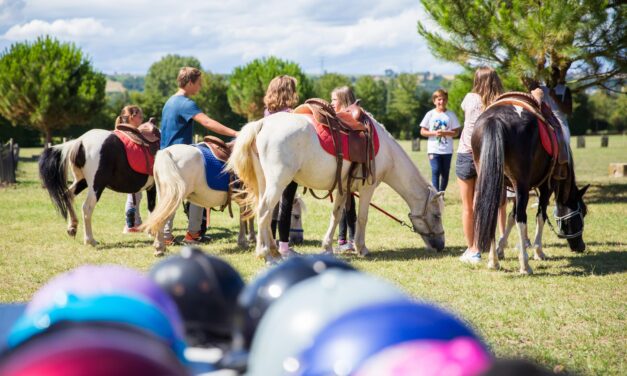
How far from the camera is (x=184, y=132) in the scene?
848 centimetres

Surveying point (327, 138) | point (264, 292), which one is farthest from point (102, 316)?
point (327, 138)

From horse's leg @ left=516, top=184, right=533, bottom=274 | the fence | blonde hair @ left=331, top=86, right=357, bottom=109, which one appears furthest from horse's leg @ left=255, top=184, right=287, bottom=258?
the fence

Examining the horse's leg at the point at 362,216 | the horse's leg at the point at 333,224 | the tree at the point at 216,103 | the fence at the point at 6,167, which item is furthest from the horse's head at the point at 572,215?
the tree at the point at 216,103

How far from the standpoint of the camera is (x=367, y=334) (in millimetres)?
1028

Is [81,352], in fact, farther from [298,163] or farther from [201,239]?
[201,239]

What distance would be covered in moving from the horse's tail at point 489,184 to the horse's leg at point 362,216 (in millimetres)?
1878

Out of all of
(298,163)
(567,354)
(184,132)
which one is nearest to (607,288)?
(567,354)

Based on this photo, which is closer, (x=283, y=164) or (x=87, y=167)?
(x=283, y=164)

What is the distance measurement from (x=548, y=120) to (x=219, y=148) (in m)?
3.97

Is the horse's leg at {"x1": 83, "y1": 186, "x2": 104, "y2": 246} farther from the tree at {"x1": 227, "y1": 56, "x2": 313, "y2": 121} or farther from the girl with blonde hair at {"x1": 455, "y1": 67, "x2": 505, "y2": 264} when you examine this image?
the tree at {"x1": 227, "y1": 56, "x2": 313, "y2": 121}

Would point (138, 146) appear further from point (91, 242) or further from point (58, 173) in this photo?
point (91, 242)

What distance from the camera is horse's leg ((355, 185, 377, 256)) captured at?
26.5ft

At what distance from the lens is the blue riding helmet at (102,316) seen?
1075 millimetres

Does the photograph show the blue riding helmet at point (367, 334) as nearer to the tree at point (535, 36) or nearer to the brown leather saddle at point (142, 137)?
the brown leather saddle at point (142, 137)
